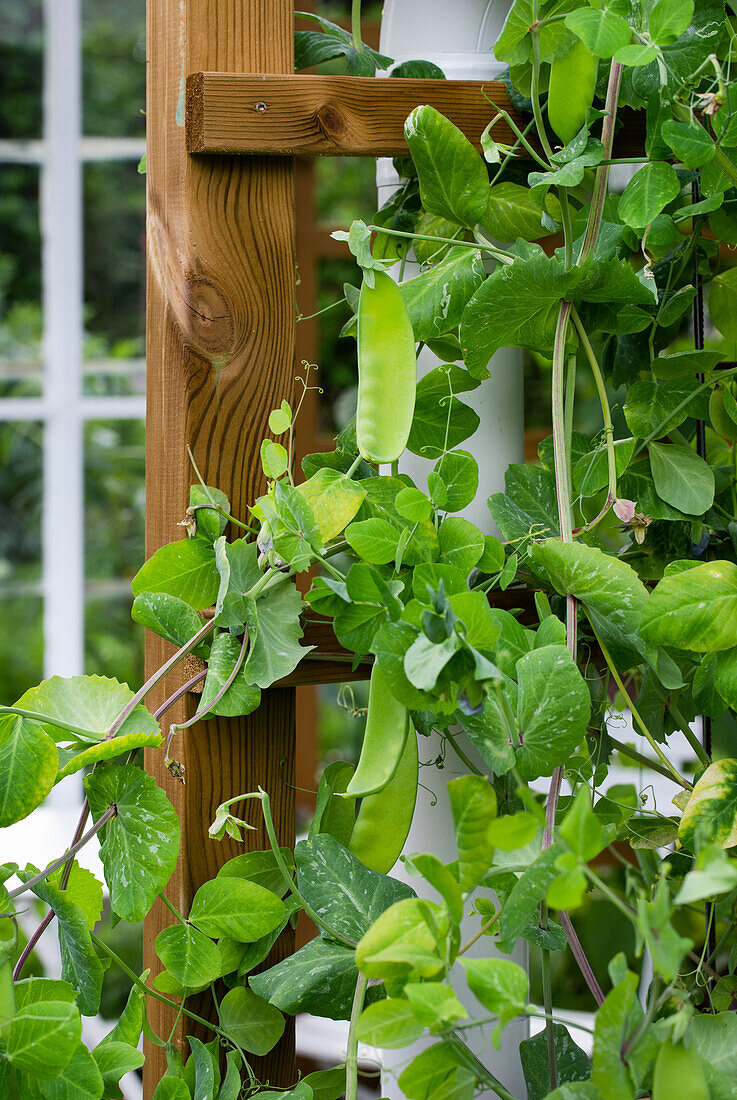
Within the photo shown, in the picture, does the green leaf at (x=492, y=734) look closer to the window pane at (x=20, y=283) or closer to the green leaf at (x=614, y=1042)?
the green leaf at (x=614, y=1042)

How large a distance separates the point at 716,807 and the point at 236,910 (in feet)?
0.85

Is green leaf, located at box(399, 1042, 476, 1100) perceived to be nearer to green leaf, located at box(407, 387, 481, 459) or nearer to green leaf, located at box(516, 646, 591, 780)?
green leaf, located at box(516, 646, 591, 780)

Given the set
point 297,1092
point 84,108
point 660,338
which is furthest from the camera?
point 84,108

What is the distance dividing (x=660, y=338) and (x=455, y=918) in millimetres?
436

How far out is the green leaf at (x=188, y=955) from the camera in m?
0.53

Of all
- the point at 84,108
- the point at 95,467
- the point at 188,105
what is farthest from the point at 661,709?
the point at 84,108

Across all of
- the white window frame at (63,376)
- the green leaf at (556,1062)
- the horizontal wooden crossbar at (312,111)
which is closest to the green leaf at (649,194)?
the horizontal wooden crossbar at (312,111)

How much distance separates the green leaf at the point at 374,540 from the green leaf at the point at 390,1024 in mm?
215

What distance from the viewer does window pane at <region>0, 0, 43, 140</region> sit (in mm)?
2467

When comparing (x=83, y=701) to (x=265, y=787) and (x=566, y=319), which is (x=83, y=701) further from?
(x=566, y=319)

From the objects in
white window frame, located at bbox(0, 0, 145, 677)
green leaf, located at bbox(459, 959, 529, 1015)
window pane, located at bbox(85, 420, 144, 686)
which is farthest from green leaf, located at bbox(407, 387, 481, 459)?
window pane, located at bbox(85, 420, 144, 686)

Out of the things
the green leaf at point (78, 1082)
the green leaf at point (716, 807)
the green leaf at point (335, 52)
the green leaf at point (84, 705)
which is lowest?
the green leaf at point (78, 1082)

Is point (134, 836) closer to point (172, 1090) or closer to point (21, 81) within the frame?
point (172, 1090)

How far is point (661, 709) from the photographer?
0.71 m
